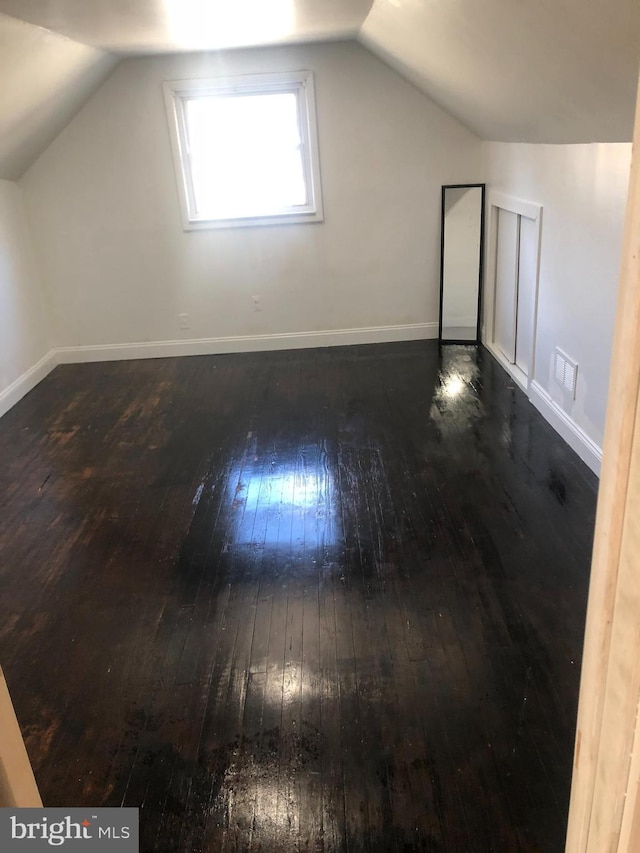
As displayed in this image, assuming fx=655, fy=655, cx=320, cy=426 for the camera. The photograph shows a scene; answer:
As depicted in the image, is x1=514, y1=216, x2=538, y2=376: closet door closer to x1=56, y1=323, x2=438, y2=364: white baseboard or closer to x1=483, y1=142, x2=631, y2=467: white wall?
x1=483, y1=142, x2=631, y2=467: white wall

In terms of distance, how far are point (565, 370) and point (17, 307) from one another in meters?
3.97

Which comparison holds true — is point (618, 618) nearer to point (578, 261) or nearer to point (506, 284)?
point (578, 261)

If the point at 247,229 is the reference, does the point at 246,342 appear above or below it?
below

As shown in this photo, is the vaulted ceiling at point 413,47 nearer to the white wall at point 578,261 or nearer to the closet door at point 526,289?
the white wall at point 578,261

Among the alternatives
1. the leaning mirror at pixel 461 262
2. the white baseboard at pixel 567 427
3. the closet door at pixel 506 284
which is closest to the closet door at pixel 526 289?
the closet door at pixel 506 284

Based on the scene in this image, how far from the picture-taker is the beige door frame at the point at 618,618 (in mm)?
618

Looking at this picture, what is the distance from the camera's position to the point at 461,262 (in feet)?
17.5

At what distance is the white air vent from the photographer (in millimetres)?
3557

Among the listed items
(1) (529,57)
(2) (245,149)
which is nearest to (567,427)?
(1) (529,57)

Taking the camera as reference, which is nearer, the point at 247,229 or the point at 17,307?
the point at 17,307

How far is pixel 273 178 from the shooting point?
5297 mm

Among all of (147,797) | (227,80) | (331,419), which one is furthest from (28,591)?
(227,80)

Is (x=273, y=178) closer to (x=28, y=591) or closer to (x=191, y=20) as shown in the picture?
(x=191, y=20)

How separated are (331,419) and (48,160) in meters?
3.08
